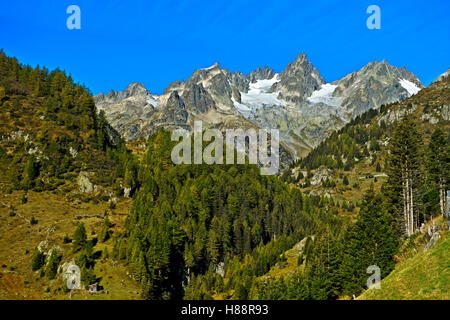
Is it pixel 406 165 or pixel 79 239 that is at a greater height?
pixel 406 165

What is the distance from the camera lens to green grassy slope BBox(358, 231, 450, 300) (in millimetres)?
30797

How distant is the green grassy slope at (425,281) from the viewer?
1212 inches

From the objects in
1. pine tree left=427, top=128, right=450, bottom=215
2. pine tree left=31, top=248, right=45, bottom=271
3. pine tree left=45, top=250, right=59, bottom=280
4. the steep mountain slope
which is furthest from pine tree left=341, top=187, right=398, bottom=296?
pine tree left=31, top=248, right=45, bottom=271

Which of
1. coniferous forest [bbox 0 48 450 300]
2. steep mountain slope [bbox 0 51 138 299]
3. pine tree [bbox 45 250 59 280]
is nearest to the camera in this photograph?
coniferous forest [bbox 0 48 450 300]

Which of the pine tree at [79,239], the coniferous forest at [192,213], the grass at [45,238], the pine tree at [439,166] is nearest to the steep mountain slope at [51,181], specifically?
the grass at [45,238]

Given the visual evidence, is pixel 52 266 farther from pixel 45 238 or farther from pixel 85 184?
pixel 85 184

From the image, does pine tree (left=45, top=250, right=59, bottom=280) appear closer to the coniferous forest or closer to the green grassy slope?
the coniferous forest

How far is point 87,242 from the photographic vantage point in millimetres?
95625

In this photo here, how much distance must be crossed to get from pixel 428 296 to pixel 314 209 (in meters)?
161

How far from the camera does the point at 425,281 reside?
33188 mm

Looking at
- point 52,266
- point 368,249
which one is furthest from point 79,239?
point 368,249

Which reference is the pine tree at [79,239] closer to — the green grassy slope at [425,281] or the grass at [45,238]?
the grass at [45,238]
